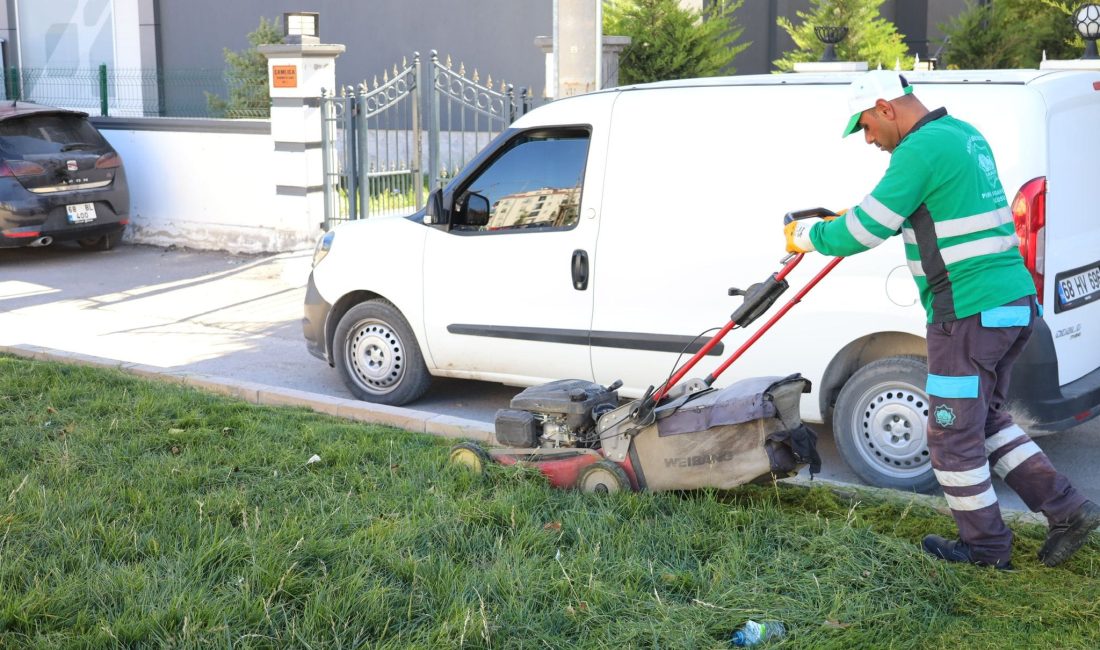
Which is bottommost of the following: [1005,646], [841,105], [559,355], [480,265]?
[1005,646]

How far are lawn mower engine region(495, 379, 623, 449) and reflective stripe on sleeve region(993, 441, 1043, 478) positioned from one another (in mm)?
1617

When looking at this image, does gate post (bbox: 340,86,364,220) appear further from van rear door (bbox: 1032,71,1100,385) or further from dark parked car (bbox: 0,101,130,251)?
van rear door (bbox: 1032,71,1100,385)

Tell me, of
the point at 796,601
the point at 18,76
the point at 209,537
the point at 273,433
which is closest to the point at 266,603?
the point at 209,537

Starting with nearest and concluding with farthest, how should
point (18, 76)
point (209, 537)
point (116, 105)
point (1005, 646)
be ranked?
point (1005, 646) → point (209, 537) → point (18, 76) → point (116, 105)

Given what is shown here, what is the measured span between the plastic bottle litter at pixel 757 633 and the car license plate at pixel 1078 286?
2618mm

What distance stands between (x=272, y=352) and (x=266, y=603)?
5495 millimetres

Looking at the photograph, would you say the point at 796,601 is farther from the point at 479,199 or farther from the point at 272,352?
the point at 272,352

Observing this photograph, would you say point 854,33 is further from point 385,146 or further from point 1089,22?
point 385,146

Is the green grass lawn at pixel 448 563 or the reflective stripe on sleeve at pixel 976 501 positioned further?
the reflective stripe on sleeve at pixel 976 501

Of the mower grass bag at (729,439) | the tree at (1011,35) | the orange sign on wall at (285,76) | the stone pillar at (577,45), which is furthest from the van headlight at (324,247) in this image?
the tree at (1011,35)

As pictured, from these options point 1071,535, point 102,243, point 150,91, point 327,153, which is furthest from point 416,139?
point 150,91

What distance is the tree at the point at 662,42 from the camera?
14.0 meters

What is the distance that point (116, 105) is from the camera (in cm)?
2269

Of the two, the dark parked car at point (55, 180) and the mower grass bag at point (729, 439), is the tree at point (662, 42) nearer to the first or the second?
the dark parked car at point (55, 180)
